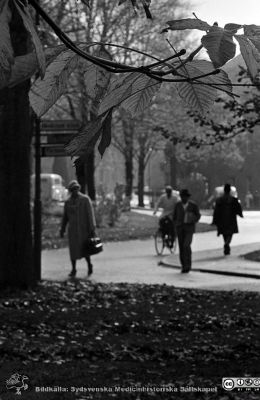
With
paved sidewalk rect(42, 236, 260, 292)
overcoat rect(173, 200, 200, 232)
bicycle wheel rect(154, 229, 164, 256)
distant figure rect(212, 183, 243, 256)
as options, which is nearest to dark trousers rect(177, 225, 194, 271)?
overcoat rect(173, 200, 200, 232)

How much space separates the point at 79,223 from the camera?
59.1 feet

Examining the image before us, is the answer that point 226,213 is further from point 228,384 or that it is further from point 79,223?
point 228,384

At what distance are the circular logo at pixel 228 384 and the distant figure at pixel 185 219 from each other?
42.1ft

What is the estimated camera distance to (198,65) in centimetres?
189

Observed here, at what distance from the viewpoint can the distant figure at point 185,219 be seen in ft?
62.2

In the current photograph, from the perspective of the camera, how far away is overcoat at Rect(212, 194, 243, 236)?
946 inches

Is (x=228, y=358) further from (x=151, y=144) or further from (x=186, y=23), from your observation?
(x=151, y=144)

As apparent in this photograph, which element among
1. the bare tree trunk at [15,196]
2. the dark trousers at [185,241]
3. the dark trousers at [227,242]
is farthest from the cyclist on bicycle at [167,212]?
the bare tree trunk at [15,196]

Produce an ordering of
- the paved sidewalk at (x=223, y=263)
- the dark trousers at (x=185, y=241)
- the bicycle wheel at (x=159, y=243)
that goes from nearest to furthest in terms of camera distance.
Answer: the dark trousers at (x=185, y=241)
the paved sidewalk at (x=223, y=263)
the bicycle wheel at (x=159, y=243)

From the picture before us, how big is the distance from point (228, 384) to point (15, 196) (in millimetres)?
6901

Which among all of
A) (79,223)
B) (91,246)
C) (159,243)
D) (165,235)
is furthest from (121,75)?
(159,243)

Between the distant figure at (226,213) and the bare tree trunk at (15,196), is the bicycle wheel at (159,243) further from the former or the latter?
the bare tree trunk at (15,196)

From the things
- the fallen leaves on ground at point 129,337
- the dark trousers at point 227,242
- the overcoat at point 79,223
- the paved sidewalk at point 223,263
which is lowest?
the paved sidewalk at point 223,263

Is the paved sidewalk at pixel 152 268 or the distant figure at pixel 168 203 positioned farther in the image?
the distant figure at pixel 168 203
